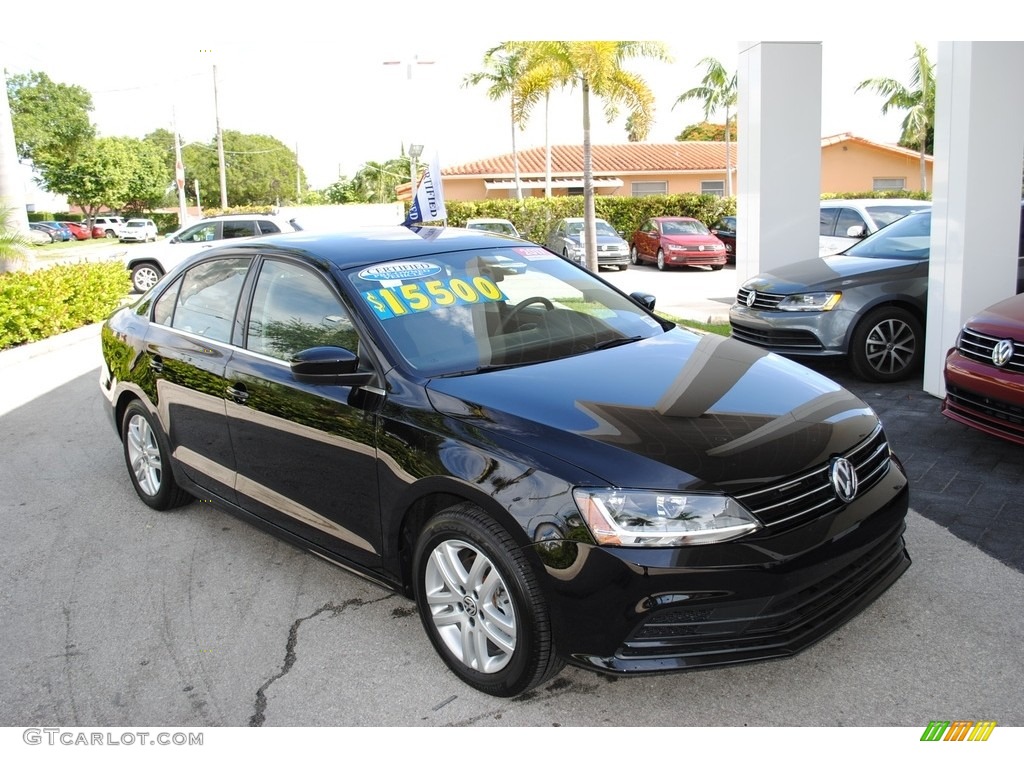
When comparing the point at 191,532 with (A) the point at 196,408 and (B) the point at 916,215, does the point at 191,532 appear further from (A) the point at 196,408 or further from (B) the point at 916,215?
(B) the point at 916,215

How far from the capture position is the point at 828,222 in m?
13.9

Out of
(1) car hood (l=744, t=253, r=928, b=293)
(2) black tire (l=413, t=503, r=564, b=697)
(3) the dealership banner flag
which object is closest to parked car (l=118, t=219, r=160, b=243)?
(3) the dealership banner flag

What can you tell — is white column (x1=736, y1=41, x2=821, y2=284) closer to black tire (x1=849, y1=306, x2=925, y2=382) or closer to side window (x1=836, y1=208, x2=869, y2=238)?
side window (x1=836, y1=208, x2=869, y2=238)

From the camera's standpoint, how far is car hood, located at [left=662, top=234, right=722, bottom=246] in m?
23.2

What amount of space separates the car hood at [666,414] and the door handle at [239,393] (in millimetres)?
1203

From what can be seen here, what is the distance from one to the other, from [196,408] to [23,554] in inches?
54.0

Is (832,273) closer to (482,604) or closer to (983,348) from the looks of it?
(983,348)

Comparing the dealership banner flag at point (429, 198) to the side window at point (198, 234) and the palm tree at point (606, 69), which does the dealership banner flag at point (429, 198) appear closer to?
the palm tree at point (606, 69)

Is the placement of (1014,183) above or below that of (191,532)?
above

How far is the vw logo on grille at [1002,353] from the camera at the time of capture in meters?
5.12

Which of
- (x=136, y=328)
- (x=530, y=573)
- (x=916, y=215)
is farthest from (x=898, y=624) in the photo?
(x=916, y=215)

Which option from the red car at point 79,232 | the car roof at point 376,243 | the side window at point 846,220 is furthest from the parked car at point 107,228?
the car roof at point 376,243

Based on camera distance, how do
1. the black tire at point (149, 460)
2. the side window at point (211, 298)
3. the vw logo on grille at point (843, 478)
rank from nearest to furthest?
the vw logo on grille at point (843, 478) → the side window at point (211, 298) → the black tire at point (149, 460)
